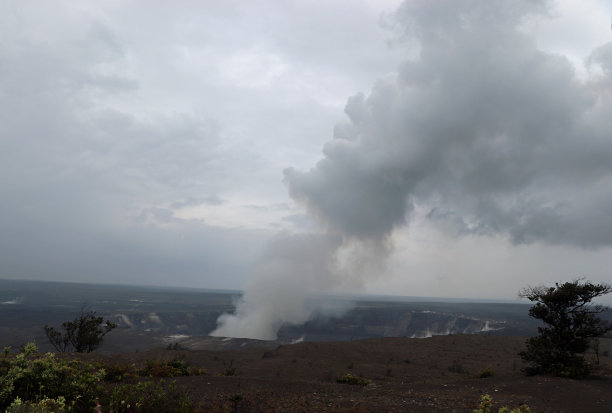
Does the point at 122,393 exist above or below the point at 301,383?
above

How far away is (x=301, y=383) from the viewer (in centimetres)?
1455

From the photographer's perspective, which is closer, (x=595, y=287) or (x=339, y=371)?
(x=595, y=287)

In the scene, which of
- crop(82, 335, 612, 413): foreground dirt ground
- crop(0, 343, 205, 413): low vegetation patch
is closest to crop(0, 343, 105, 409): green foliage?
crop(0, 343, 205, 413): low vegetation patch

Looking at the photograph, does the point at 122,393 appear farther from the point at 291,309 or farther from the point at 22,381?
the point at 291,309

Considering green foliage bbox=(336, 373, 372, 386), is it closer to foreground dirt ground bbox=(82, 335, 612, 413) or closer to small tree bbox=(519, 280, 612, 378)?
foreground dirt ground bbox=(82, 335, 612, 413)

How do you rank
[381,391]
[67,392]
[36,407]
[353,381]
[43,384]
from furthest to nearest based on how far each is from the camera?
[353,381]
[381,391]
[43,384]
[67,392]
[36,407]

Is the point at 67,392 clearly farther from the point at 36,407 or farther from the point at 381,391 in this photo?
the point at 381,391

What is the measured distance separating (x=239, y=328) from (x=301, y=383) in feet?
266

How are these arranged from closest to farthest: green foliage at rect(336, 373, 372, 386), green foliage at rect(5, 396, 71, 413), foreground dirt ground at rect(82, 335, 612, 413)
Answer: green foliage at rect(5, 396, 71, 413) < foreground dirt ground at rect(82, 335, 612, 413) < green foliage at rect(336, 373, 372, 386)

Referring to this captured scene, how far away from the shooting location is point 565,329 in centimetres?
1806

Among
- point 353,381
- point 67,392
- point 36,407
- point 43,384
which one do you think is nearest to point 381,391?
point 353,381

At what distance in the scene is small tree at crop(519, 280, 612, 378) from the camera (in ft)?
55.6

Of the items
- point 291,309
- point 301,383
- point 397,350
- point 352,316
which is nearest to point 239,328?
point 291,309

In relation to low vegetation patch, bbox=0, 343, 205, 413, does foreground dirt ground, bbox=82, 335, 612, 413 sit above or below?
below
